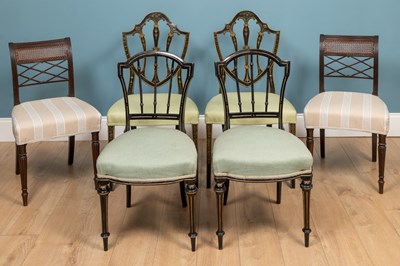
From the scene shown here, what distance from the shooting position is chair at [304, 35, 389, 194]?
3.67 metres

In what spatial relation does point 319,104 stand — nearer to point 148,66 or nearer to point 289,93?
point 289,93

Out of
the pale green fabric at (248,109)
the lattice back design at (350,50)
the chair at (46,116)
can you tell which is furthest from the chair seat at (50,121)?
the lattice back design at (350,50)

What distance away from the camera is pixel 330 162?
4.25 metres

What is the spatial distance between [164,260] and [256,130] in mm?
792

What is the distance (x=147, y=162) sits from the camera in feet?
9.87

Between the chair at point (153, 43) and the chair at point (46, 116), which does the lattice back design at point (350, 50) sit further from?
the chair at point (46, 116)

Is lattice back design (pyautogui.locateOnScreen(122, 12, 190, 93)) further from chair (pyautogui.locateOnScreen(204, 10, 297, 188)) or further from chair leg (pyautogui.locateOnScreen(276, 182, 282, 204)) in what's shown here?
chair leg (pyautogui.locateOnScreen(276, 182, 282, 204))

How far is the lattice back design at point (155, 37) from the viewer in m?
4.20

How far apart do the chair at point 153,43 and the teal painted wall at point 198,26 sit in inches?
3.4

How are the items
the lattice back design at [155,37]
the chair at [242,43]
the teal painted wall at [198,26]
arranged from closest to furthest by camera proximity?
the chair at [242,43], the lattice back design at [155,37], the teal painted wall at [198,26]

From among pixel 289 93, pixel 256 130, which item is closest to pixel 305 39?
pixel 289 93

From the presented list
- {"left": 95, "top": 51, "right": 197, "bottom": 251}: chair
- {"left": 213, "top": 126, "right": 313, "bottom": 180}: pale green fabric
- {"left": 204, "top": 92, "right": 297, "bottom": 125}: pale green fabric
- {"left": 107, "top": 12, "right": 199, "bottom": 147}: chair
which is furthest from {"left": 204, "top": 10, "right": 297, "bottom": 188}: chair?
{"left": 213, "top": 126, "right": 313, "bottom": 180}: pale green fabric

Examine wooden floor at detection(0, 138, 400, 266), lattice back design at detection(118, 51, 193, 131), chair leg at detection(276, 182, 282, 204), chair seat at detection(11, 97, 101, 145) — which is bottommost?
wooden floor at detection(0, 138, 400, 266)

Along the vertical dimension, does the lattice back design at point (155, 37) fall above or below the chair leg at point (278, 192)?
above
